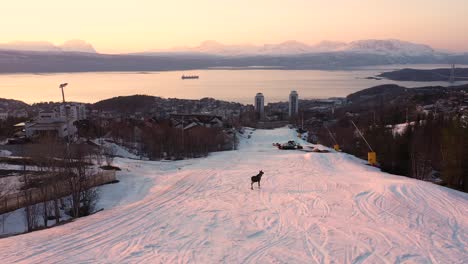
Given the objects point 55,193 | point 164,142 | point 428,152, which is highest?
point 55,193

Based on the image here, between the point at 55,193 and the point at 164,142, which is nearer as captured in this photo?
the point at 55,193

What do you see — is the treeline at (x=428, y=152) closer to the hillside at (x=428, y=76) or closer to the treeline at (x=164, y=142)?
the treeline at (x=164, y=142)

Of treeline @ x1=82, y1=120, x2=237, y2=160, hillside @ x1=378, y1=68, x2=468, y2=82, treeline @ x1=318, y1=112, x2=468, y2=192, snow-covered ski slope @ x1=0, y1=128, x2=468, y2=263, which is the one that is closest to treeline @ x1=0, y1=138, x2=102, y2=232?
snow-covered ski slope @ x1=0, y1=128, x2=468, y2=263

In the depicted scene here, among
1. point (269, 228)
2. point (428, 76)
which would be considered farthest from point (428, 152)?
point (428, 76)

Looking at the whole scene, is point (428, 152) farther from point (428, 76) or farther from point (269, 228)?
point (428, 76)

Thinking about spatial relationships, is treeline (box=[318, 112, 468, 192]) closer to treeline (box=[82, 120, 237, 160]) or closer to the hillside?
treeline (box=[82, 120, 237, 160])

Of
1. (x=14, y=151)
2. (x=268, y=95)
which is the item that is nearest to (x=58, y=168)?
(x=14, y=151)

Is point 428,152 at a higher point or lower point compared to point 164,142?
higher

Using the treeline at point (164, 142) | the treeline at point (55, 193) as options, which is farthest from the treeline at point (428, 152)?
the treeline at point (55, 193)
